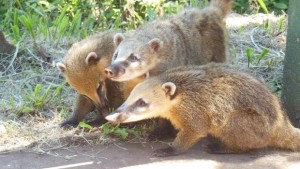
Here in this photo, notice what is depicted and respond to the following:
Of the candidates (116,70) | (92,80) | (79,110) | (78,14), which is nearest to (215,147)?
(116,70)

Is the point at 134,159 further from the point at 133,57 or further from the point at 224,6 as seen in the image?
the point at 224,6

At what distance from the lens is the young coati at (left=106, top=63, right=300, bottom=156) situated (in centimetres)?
505

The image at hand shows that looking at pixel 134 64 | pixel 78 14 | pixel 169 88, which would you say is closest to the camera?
pixel 169 88

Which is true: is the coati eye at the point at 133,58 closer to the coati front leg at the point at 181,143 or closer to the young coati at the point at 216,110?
the young coati at the point at 216,110

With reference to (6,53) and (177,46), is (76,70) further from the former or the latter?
(6,53)

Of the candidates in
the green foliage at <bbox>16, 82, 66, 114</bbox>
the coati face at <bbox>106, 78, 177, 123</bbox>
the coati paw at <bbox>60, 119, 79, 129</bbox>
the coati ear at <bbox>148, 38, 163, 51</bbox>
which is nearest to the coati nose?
the coati face at <bbox>106, 78, 177, 123</bbox>

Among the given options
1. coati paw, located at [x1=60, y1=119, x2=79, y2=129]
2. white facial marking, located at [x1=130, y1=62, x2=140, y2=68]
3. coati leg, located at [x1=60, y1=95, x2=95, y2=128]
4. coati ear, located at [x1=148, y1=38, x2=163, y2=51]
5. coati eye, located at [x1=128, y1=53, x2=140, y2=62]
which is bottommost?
coati paw, located at [x1=60, y1=119, x2=79, y2=129]

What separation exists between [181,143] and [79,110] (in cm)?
124

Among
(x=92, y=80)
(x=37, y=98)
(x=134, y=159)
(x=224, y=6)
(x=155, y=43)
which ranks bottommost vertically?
(x=134, y=159)

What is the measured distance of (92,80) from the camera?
5703 millimetres

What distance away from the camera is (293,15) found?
5379mm

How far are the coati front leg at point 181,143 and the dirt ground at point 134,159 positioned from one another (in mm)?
53

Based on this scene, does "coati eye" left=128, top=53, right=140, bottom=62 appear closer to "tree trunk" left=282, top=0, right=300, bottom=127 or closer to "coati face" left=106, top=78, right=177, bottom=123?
"coati face" left=106, top=78, right=177, bottom=123

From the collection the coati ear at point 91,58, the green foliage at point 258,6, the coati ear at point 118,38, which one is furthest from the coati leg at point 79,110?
the green foliage at point 258,6
